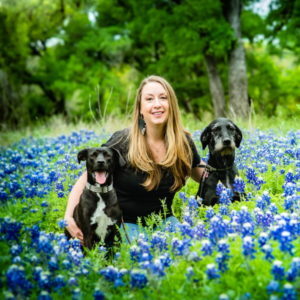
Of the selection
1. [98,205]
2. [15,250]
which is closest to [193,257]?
[15,250]

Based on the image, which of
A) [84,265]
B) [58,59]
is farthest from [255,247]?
[58,59]

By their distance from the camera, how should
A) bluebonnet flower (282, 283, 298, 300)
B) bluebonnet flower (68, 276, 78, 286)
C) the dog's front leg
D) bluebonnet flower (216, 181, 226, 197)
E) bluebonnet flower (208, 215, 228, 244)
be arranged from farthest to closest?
the dog's front leg < bluebonnet flower (216, 181, 226, 197) < bluebonnet flower (208, 215, 228, 244) < bluebonnet flower (68, 276, 78, 286) < bluebonnet flower (282, 283, 298, 300)

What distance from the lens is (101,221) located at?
14.2 ft

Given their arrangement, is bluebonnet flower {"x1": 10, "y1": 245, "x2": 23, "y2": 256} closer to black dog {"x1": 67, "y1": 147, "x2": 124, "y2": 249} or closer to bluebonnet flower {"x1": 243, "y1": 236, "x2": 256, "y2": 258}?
black dog {"x1": 67, "y1": 147, "x2": 124, "y2": 249}

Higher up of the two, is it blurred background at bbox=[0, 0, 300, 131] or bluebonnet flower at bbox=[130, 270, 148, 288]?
blurred background at bbox=[0, 0, 300, 131]

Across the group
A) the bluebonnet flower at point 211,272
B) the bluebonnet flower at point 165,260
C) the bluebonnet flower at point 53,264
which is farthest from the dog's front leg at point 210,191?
the bluebonnet flower at point 53,264

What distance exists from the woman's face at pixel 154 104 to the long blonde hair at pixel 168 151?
8 centimetres

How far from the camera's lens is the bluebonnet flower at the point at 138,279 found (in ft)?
9.30

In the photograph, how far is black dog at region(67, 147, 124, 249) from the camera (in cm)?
431

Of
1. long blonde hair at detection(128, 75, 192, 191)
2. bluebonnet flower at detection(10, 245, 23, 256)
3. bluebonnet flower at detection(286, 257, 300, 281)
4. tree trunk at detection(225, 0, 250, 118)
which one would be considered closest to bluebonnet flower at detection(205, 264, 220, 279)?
bluebonnet flower at detection(286, 257, 300, 281)

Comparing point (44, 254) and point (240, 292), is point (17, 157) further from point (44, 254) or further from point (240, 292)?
point (240, 292)

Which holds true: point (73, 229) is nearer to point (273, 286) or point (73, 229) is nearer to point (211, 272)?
point (211, 272)

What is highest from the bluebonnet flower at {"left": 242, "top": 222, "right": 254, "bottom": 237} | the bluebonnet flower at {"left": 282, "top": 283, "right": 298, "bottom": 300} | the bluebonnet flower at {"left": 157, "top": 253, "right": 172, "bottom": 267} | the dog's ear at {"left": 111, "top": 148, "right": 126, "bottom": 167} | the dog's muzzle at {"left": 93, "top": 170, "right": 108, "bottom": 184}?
the dog's ear at {"left": 111, "top": 148, "right": 126, "bottom": 167}

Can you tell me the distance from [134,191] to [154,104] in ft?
3.61
